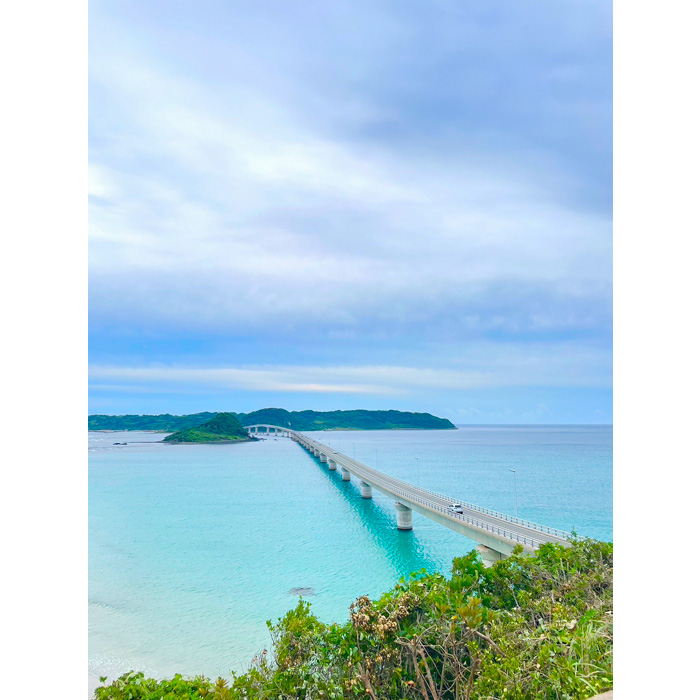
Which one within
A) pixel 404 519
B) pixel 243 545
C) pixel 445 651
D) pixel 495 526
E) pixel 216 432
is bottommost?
pixel 216 432

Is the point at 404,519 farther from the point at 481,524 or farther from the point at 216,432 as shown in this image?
the point at 216,432

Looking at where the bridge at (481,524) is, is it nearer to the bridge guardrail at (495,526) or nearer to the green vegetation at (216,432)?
the bridge guardrail at (495,526)

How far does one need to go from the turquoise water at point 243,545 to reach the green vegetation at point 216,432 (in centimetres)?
3373

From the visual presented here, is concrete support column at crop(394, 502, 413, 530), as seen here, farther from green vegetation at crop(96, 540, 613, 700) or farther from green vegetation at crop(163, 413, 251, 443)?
green vegetation at crop(163, 413, 251, 443)

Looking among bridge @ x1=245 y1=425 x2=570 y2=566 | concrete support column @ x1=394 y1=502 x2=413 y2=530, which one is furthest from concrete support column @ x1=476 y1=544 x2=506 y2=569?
concrete support column @ x1=394 y1=502 x2=413 y2=530

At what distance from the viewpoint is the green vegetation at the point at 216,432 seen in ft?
261

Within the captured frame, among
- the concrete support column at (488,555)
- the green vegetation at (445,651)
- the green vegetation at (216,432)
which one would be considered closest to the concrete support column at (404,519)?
the concrete support column at (488,555)

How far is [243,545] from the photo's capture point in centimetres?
2052

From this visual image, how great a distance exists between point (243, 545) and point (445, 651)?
58.8 feet

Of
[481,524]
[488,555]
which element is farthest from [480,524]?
[488,555]

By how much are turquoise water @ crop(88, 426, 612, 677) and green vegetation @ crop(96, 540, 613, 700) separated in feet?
20.8

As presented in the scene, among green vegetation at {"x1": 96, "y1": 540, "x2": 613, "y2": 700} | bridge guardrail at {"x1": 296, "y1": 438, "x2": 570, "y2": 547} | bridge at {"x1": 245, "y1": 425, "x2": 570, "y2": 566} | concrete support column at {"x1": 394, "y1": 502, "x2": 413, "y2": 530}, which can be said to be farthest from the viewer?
concrete support column at {"x1": 394, "y1": 502, "x2": 413, "y2": 530}

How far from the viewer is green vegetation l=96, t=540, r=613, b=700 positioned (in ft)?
10.8
